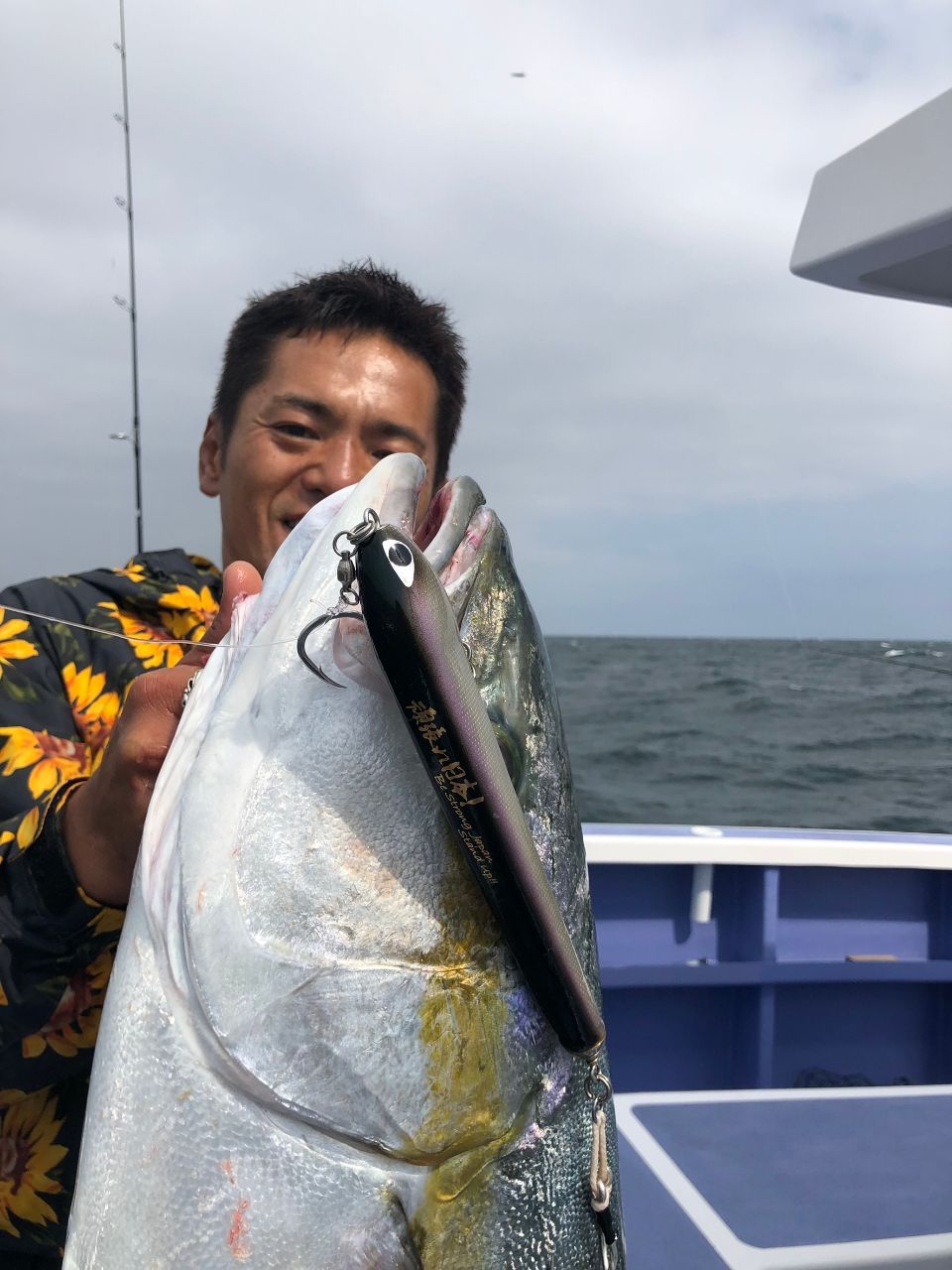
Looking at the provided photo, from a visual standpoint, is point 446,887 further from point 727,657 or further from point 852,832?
point 727,657

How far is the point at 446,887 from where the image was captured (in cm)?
90

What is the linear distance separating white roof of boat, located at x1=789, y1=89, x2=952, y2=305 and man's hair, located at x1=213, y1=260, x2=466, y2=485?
2.98ft

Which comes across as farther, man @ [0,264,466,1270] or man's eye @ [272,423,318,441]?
man's eye @ [272,423,318,441]

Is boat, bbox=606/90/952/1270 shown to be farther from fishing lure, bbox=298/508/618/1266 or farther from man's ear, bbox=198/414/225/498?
fishing lure, bbox=298/508/618/1266

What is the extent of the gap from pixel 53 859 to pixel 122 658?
636 mm

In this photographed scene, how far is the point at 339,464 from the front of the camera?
177 cm

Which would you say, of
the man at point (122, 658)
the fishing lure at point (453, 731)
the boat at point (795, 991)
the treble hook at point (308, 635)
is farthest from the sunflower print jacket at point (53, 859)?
the boat at point (795, 991)

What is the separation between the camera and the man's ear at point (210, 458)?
6.57 ft

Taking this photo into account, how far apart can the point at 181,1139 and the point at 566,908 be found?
394 mm

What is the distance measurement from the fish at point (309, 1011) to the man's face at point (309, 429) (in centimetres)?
89

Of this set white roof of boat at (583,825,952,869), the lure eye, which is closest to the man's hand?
the lure eye

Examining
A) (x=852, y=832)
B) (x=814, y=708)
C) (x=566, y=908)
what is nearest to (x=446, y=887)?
(x=566, y=908)

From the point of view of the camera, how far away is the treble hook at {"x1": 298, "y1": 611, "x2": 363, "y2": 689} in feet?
2.88

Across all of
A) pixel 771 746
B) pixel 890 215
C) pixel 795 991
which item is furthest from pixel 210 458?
pixel 771 746
